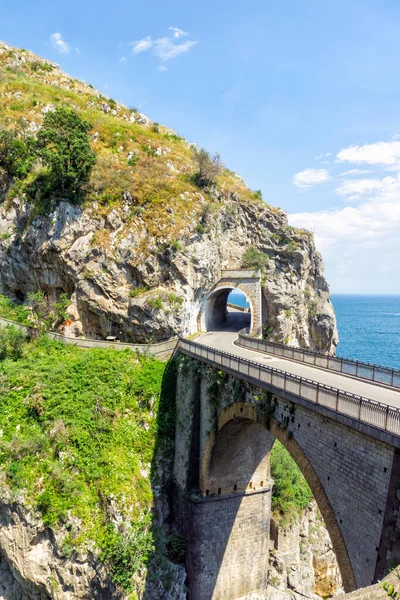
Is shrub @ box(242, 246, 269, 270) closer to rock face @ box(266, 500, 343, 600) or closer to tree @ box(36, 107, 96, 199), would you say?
tree @ box(36, 107, 96, 199)

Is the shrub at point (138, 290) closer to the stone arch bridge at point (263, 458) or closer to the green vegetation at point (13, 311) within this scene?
the stone arch bridge at point (263, 458)

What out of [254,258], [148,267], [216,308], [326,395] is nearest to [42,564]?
[326,395]

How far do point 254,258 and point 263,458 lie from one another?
1922 centimetres

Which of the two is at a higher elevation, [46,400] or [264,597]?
[46,400]

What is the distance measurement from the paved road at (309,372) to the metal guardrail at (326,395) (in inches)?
85.3

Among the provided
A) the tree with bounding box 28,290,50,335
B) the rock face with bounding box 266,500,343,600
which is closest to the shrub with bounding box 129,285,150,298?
the tree with bounding box 28,290,50,335

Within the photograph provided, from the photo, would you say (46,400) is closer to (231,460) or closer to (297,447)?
(231,460)

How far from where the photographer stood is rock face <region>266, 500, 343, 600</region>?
79.5 feet

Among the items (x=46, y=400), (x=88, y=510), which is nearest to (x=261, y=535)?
(x=88, y=510)

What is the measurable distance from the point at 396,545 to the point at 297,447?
4.52 meters

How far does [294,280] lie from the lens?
37.7 m

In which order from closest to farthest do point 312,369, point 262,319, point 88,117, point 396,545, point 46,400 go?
1. point 396,545
2. point 312,369
3. point 46,400
4. point 262,319
5. point 88,117

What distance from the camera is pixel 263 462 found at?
23.8m

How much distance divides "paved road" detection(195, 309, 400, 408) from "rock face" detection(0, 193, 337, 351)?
10.3 ft
